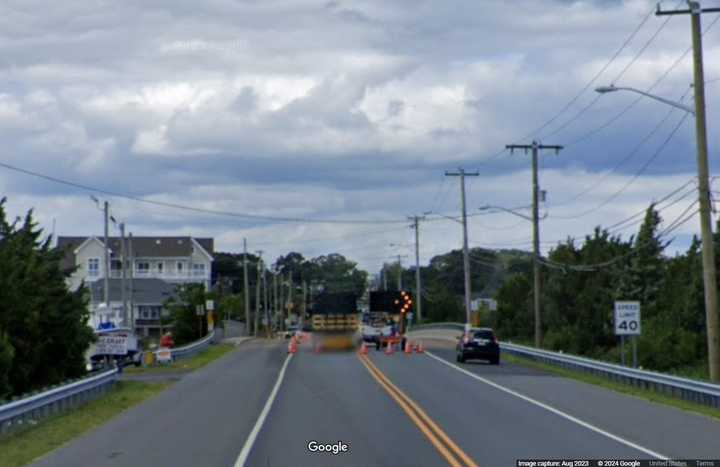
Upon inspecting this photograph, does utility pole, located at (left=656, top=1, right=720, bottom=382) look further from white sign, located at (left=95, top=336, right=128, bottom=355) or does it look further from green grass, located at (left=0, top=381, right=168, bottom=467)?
white sign, located at (left=95, top=336, right=128, bottom=355)

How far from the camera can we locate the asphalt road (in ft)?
65.3

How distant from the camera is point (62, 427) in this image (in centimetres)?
2662

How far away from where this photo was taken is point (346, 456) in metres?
19.7

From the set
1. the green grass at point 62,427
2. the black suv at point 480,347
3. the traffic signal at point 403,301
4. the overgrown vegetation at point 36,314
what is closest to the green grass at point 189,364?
the overgrown vegetation at point 36,314

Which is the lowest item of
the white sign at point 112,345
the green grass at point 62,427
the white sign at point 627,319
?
the green grass at point 62,427

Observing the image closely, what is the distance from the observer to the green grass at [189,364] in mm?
51438

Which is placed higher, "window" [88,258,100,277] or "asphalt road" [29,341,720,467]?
"window" [88,258,100,277]

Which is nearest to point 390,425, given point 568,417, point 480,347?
point 568,417

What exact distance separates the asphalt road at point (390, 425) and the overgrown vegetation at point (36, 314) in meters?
3.99

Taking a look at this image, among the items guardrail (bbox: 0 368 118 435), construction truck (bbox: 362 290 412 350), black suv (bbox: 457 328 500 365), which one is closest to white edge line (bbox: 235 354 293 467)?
guardrail (bbox: 0 368 118 435)

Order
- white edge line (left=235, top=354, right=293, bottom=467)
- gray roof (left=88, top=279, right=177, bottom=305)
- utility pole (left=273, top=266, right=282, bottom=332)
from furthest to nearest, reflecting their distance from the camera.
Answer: utility pole (left=273, top=266, right=282, bottom=332), gray roof (left=88, top=279, right=177, bottom=305), white edge line (left=235, top=354, right=293, bottom=467)

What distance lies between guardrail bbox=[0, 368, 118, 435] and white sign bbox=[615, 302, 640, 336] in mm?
15480

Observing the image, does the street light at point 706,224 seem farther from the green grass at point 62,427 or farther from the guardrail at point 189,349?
the guardrail at point 189,349

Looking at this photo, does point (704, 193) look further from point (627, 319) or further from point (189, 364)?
point (189, 364)
